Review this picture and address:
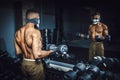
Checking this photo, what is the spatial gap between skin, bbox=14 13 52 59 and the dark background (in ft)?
15.9

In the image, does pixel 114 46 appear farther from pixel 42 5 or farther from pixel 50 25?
pixel 42 5

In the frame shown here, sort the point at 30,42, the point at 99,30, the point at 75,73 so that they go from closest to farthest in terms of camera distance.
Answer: the point at 30,42
the point at 75,73
the point at 99,30

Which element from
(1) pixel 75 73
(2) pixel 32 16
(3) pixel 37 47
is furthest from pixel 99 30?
(3) pixel 37 47

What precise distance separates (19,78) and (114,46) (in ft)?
19.6

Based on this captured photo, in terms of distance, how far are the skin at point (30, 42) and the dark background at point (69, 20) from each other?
484 centimetres

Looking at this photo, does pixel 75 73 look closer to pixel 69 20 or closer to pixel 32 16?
pixel 32 16

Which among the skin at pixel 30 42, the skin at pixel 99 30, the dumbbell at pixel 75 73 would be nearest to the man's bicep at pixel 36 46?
the skin at pixel 30 42

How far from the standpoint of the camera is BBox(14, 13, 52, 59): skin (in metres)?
3.75

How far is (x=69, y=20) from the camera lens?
37.9 ft

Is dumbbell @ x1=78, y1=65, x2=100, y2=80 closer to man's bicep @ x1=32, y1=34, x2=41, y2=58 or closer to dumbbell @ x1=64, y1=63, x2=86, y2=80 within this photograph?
dumbbell @ x1=64, y1=63, x2=86, y2=80

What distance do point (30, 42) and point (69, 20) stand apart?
781 centimetres

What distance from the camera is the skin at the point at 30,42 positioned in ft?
12.3

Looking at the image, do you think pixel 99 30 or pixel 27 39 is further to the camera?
pixel 99 30

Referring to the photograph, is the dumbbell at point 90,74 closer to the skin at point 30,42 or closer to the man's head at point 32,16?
the skin at point 30,42
